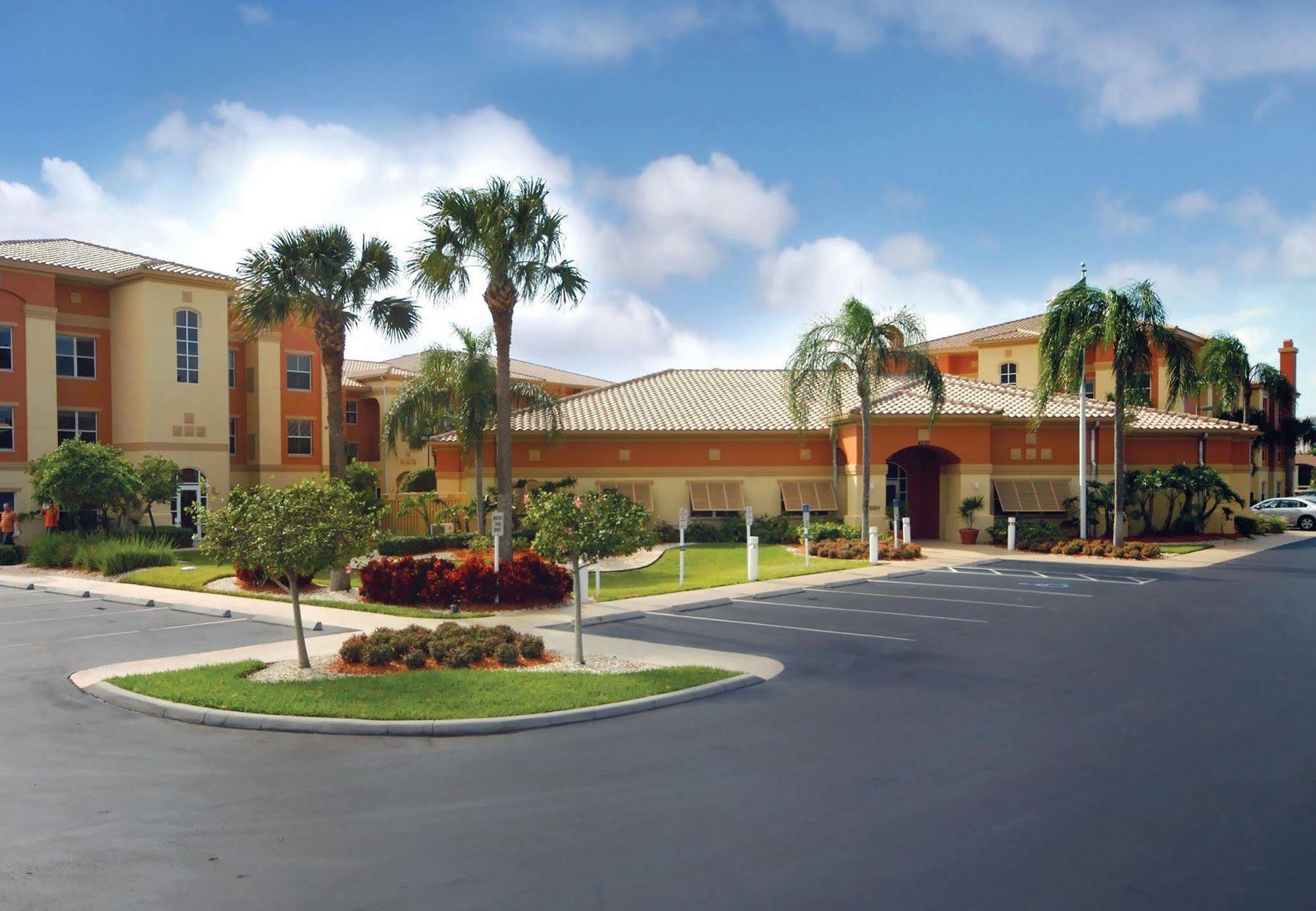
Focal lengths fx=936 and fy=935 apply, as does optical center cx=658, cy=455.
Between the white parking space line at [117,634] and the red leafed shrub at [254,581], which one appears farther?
the red leafed shrub at [254,581]

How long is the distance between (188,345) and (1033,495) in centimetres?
3249

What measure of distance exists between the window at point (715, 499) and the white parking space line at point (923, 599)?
45.2ft

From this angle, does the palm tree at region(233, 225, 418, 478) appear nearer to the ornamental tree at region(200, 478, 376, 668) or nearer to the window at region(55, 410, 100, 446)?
the ornamental tree at region(200, 478, 376, 668)

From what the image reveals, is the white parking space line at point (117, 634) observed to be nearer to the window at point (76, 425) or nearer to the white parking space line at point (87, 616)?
the white parking space line at point (87, 616)

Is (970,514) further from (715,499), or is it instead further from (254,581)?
(254,581)

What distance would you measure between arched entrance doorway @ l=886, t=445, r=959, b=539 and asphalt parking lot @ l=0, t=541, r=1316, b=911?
2275cm

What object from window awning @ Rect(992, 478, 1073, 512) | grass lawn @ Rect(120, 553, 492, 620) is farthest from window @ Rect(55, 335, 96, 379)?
window awning @ Rect(992, 478, 1073, 512)

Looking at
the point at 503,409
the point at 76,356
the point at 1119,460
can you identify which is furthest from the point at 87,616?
the point at 1119,460

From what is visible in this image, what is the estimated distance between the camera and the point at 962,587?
68.7 feet

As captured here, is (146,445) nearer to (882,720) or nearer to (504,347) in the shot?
(504,347)

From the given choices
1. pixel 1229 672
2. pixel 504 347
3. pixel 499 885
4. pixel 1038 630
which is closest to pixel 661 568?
pixel 504 347

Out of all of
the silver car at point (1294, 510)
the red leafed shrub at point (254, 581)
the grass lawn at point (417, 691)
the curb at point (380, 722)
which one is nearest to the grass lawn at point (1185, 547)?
the silver car at point (1294, 510)

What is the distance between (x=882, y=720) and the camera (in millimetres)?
9422

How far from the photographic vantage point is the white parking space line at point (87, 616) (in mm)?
16672
